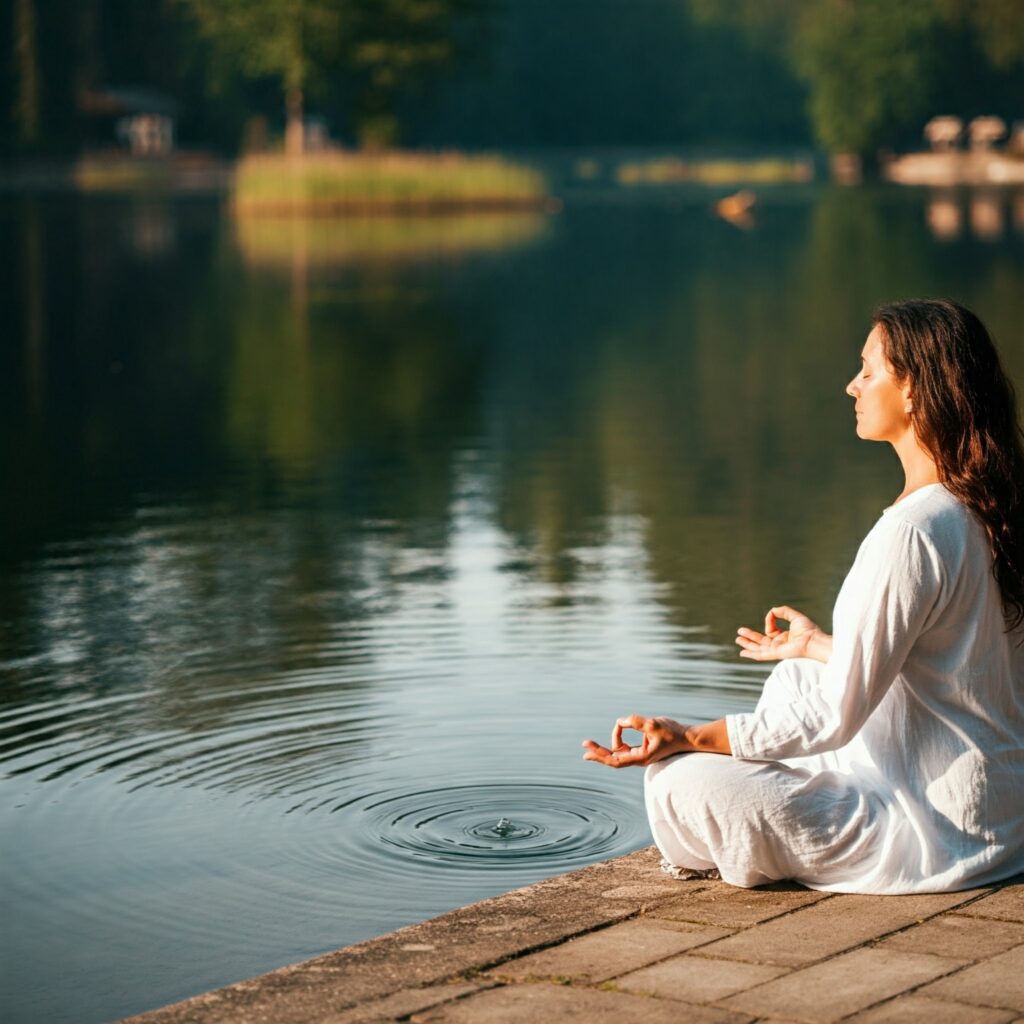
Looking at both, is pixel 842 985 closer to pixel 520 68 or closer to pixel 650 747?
pixel 650 747

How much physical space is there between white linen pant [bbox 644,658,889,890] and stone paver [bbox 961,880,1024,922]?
23 centimetres

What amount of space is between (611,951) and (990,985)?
754mm

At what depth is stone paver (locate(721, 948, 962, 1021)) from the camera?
3.75 m

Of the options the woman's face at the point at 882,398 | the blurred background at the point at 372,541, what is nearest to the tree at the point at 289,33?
the blurred background at the point at 372,541

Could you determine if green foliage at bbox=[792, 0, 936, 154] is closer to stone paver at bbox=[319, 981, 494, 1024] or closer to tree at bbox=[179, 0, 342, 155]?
tree at bbox=[179, 0, 342, 155]

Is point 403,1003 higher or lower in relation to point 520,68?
lower

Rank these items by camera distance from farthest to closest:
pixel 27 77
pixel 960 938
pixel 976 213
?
pixel 27 77
pixel 976 213
pixel 960 938

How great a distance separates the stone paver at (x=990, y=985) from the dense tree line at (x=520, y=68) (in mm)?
69059

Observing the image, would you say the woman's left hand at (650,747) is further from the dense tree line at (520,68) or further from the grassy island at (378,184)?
the dense tree line at (520,68)

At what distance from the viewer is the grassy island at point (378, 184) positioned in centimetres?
5656

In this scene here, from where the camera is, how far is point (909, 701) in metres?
4.42

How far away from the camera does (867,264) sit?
3372 centimetres

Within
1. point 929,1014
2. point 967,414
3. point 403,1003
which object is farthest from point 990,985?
point 967,414

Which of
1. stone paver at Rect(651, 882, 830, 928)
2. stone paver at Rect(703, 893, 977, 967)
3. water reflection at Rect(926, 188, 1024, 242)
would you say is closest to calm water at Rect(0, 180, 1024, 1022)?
stone paver at Rect(651, 882, 830, 928)
